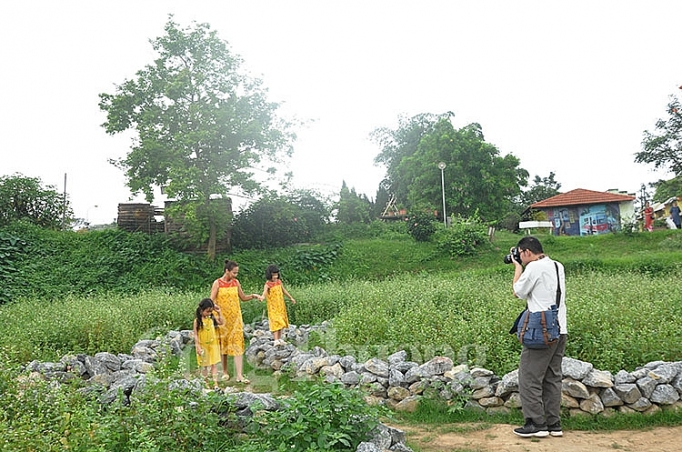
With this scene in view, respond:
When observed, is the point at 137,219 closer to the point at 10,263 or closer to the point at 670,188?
the point at 10,263

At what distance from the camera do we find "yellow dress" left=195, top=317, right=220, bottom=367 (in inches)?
287

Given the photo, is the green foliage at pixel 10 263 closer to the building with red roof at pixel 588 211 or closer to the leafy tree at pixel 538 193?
the building with red roof at pixel 588 211

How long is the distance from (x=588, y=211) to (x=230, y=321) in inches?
1167

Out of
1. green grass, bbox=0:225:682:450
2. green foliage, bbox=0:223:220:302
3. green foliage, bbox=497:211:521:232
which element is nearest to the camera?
green grass, bbox=0:225:682:450

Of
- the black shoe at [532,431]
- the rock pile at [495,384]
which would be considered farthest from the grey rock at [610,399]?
the black shoe at [532,431]

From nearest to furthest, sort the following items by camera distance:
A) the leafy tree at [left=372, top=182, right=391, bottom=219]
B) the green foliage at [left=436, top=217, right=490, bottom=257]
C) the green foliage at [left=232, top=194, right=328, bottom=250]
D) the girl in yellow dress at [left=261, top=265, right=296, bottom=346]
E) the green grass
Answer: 1. the green grass
2. the girl in yellow dress at [left=261, top=265, right=296, bottom=346]
3. the green foliage at [left=436, top=217, right=490, bottom=257]
4. the green foliage at [left=232, top=194, right=328, bottom=250]
5. the leafy tree at [left=372, top=182, right=391, bottom=219]

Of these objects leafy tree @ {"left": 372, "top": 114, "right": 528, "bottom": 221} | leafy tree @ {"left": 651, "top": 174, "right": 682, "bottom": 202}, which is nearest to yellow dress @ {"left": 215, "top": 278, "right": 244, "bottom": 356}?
leafy tree @ {"left": 372, "top": 114, "right": 528, "bottom": 221}

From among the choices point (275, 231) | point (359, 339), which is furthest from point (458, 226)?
point (359, 339)

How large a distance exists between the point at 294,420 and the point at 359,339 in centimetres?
411

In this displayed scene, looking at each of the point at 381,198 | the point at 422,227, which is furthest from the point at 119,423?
the point at 381,198

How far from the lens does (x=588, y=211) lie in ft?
106

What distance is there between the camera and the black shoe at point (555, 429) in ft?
16.5

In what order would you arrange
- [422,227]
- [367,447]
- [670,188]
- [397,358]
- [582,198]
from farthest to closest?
[582,198] < [670,188] < [422,227] < [397,358] < [367,447]

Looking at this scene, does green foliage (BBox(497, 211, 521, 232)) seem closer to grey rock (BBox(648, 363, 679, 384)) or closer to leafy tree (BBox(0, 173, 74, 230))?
leafy tree (BBox(0, 173, 74, 230))
